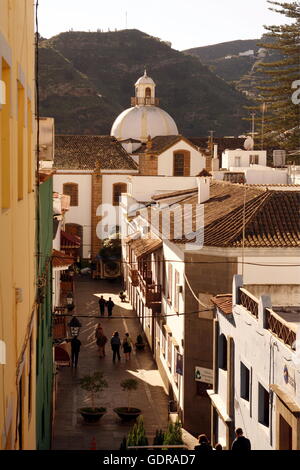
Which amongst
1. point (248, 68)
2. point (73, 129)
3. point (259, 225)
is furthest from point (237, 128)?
point (259, 225)

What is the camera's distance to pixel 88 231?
58.7 metres

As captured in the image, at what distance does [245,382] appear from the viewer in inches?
621

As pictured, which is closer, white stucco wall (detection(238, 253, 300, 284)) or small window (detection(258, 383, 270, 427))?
small window (detection(258, 383, 270, 427))

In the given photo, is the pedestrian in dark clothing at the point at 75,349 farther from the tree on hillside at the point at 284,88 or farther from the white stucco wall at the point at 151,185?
the tree on hillside at the point at 284,88

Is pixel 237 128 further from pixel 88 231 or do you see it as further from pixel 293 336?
pixel 293 336

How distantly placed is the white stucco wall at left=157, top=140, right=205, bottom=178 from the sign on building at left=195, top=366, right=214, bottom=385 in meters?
38.1

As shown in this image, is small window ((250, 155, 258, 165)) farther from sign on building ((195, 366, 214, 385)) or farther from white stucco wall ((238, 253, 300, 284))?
sign on building ((195, 366, 214, 385))

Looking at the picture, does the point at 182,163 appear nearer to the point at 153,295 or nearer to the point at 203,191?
the point at 203,191

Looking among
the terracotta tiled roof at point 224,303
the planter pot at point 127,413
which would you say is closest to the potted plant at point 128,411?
the planter pot at point 127,413

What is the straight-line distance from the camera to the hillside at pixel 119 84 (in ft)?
352

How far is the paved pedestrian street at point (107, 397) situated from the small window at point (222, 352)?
3.44 meters

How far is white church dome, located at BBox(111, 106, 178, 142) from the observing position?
65188 mm

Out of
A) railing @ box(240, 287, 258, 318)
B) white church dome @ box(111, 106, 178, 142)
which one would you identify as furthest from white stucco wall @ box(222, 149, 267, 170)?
railing @ box(240, 287, 258, 318)

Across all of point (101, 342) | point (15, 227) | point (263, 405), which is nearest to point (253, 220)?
point (101, 342)
